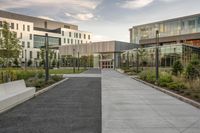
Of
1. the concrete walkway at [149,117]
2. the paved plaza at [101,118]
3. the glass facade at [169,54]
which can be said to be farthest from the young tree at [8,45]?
→ the glass facade at [169,54]

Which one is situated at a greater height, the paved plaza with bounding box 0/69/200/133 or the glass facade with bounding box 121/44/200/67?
the glass facade with bounding box 121/44/200/67

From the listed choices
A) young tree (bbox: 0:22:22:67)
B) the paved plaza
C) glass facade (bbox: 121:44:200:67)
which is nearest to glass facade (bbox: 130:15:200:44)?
glass facade (bbox: 121:44:200:67)

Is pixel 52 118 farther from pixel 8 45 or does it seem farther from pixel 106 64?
Answer: pixel 106 64

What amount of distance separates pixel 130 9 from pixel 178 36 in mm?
44262

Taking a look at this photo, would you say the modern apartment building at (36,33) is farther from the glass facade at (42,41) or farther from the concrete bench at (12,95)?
the concrete bench at (12,95)

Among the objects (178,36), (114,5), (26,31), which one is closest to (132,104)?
(114,5)

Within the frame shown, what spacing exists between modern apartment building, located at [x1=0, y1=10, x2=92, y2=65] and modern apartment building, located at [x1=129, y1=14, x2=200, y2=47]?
38.1m

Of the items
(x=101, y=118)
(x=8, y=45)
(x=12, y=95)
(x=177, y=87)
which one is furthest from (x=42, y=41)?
(x=101, y=118)

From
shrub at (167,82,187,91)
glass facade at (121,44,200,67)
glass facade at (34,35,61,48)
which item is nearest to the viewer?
shrub at (167,82,187,91)

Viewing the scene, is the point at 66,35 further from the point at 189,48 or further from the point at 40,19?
the point at 189,48

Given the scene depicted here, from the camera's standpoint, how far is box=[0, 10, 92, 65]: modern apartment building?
328 feet

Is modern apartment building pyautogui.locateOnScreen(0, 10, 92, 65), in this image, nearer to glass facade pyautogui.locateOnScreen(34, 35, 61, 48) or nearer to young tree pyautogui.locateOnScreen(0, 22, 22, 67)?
glass facade pyautogui.locateOnScreen(34, 35, 61, 48)

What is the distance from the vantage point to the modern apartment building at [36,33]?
100.0 meters

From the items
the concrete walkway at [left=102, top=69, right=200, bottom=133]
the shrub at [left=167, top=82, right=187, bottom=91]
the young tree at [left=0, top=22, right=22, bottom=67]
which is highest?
the young tree at [left=0, top=22, right=22, bottom=67]
